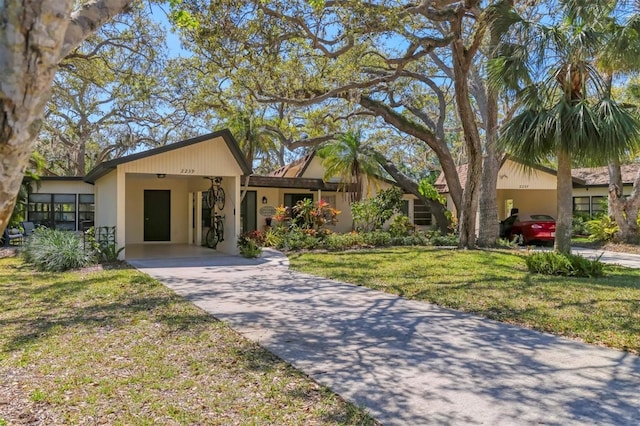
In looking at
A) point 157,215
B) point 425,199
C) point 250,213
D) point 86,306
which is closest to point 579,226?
point 425,199

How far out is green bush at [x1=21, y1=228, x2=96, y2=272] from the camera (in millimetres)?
11203

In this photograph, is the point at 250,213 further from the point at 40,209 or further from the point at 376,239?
the point at 40,209

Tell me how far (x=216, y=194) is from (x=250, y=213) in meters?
4.08

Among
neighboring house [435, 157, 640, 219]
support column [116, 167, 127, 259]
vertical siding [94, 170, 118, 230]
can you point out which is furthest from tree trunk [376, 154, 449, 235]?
support column [116, 167, 127, 259]

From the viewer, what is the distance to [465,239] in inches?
608

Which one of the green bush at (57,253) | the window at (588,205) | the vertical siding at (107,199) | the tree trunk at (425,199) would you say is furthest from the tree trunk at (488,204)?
the green bush at (57,253)

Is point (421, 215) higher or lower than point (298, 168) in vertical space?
lower

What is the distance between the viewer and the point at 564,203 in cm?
1005

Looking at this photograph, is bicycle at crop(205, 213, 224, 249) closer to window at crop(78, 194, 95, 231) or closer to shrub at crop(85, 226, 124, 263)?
shrub at crop(85, 226, 124, 263)

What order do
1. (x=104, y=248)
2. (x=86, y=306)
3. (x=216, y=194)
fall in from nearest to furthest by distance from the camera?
1. (x=86, y=306)
2. (x=104, y=248)
3. (x=216, y=194)

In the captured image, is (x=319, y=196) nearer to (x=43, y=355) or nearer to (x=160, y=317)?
(x=160, y=317)

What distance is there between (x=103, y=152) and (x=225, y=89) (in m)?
15.4

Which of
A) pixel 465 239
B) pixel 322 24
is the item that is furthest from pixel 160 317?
pixel 465 239

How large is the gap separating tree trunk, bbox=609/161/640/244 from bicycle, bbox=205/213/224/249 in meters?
14.3
